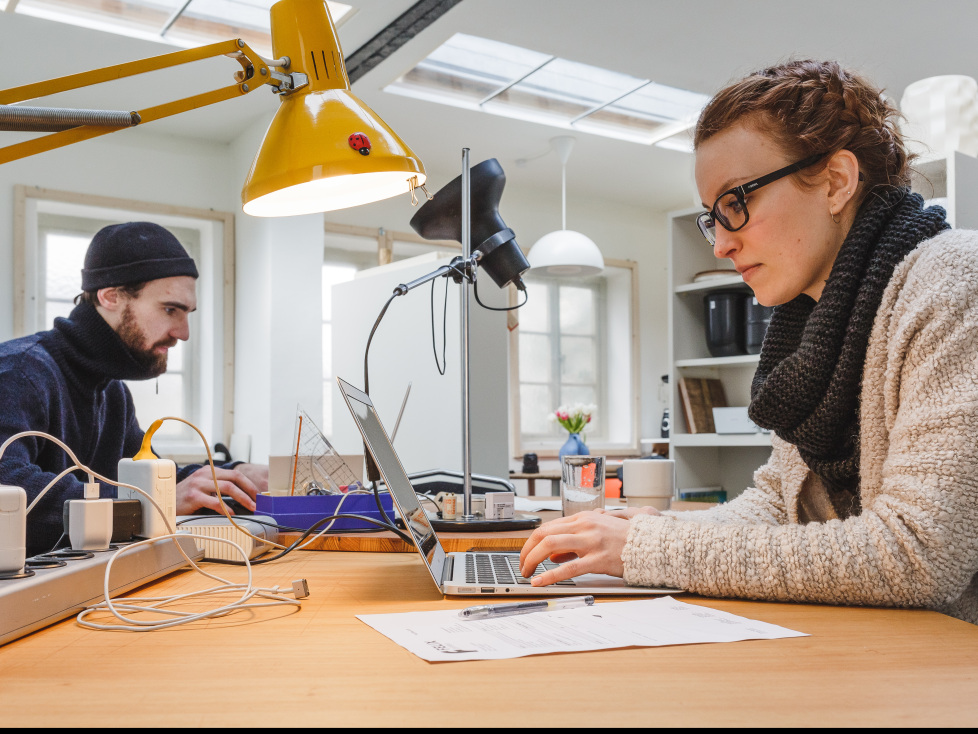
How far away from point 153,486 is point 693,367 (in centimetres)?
315

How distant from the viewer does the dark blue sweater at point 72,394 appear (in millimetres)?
1713

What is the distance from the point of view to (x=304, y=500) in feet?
4.41

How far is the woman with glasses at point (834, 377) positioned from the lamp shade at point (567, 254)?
3244 millimetres

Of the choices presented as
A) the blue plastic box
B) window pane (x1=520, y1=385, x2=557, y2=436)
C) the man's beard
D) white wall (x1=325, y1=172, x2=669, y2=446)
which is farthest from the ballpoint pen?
window pane (x1=520, y1=385, x2=557, y2=436)

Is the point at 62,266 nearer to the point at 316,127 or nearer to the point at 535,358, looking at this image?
the point at 535,358

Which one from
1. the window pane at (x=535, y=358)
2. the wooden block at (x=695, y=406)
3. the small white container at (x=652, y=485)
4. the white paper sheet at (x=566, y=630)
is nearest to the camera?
the white paper sheet at (x=566, y=630)

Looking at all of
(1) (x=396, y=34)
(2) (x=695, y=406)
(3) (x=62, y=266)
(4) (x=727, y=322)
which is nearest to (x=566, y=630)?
(4) (x=727, y=322)

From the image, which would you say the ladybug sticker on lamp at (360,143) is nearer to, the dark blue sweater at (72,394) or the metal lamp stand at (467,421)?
the metal lamp stand at (467,421)

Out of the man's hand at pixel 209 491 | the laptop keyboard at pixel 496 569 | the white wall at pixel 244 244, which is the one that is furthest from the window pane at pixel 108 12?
the laptop keyboard at pixel 496 569

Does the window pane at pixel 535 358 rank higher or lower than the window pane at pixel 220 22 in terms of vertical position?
lower

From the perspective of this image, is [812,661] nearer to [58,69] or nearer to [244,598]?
[244,598]

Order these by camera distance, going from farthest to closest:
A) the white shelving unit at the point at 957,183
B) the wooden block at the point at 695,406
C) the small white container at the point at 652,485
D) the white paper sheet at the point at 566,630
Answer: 1. the wooden block at the point at 695,406
2. the white shelving unit at the point at 957,183
3. the small white container at the point at 652,485
4. the white paper sheet at the point at 566,630

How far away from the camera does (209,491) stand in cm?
151

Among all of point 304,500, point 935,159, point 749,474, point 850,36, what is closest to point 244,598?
point 304,500
